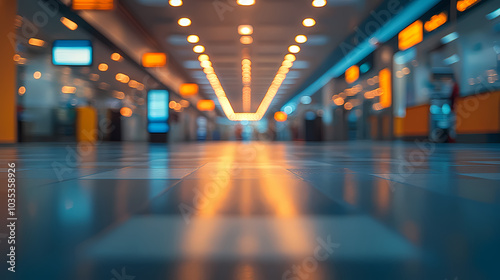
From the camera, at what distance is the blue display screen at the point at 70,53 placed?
954 cm

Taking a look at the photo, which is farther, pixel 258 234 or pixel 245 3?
pixel 245 3

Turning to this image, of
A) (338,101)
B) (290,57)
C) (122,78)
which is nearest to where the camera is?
(290,57)

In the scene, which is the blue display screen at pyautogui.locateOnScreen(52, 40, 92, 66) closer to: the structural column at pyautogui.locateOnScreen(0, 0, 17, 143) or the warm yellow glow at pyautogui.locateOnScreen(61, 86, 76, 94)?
the structural column at pyautogui.locateOnScreen(0, 0, 17, 143)

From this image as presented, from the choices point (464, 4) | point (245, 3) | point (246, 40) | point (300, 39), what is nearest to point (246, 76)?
point (246, 40)

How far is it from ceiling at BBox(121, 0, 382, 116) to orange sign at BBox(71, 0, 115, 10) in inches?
69.3

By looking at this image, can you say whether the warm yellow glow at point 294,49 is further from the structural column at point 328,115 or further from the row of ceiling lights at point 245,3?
the structural column at point 328,115

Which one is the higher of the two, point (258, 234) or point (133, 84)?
point (133, 84)

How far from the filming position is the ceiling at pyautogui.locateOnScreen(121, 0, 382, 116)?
10.0m

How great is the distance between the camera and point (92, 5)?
316 inches

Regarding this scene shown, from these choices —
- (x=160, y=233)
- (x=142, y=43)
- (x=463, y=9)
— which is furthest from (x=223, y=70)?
(x=160, y=233)

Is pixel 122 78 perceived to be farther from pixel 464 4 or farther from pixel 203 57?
pixel 464 4

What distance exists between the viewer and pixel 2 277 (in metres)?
0.73

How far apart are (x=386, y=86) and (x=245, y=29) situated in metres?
8.74

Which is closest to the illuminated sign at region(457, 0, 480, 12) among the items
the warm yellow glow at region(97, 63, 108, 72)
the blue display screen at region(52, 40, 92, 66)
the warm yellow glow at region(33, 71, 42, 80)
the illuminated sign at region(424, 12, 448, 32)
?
the illuminated sign at region(424, 12, 448, 32)
